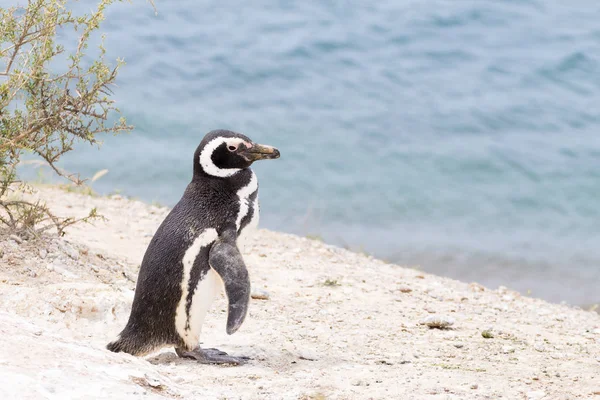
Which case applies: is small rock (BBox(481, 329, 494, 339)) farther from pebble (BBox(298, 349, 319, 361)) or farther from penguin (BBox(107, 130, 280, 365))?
penguin (BBox(107, 130, 280, 365))

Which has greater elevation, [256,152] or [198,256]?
[256,152]

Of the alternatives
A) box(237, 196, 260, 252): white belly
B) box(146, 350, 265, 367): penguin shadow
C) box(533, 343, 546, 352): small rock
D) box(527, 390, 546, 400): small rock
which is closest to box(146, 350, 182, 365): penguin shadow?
box(146, 350, 265, 367): penguin shadow

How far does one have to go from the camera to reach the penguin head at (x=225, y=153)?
171 inches

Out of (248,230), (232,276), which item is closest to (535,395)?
(232,276)

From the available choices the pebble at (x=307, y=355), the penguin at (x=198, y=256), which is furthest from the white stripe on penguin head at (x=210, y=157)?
the pebble at (x=307, y=355)

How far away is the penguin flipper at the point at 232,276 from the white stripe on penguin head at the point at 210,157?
35 cm

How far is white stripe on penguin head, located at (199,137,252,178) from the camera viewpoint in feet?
14.3

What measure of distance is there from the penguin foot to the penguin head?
2.94 ft

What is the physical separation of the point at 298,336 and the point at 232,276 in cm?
105

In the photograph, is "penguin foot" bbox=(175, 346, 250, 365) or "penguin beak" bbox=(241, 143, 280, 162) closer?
"penguin foot" bbox=(175, 346, 250, 365)

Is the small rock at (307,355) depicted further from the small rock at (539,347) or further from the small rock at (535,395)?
the small rock at (539,347)

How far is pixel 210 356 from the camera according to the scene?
4.30 m

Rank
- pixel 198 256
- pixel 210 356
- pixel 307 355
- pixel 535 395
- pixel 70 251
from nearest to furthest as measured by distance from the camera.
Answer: pixel 535 395 → pixel 198 256 → pixel 210 356 → pixel 307 355 → pixel 70 251

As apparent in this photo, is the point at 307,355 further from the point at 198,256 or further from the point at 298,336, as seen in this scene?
the point at 198,256
